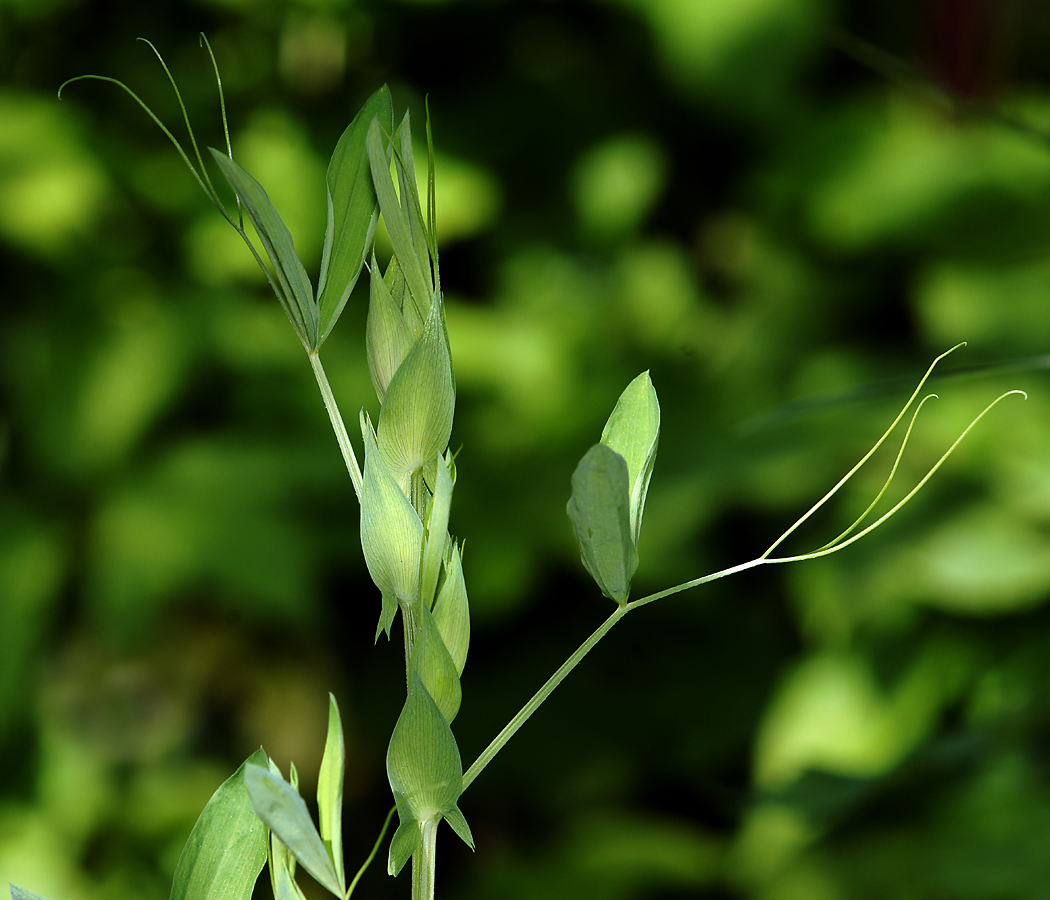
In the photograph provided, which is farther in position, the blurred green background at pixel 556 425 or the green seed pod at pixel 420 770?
the blurred green background at pixel 556 425

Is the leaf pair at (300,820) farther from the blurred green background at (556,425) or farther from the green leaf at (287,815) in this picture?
the blurred green background at (556,425)

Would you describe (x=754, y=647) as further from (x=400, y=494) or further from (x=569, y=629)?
(x=400, y=494)

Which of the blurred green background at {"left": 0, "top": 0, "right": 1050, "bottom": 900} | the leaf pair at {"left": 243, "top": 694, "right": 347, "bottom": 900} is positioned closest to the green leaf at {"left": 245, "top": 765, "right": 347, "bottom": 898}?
the leaf pair at {"left": 243, "top": 694, "right": 347, "bottom": 900}

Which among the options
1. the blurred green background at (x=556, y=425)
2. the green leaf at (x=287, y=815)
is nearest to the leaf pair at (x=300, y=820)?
the green leaf at (x=287, y=815)

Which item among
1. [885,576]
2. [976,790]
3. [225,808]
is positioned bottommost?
[976,790]

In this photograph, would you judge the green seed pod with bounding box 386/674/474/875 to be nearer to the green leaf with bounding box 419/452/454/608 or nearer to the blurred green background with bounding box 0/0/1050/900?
the green leaf with bounding box 419/452/454/608

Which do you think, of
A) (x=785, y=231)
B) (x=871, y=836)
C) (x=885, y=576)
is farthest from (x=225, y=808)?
(x=785, y=231)
